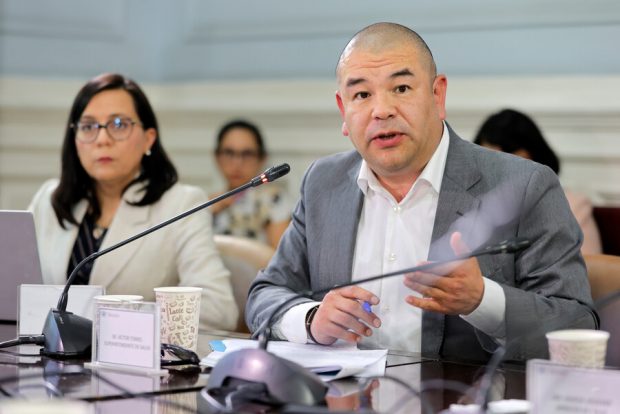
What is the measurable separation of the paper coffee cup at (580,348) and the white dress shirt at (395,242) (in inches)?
29.5

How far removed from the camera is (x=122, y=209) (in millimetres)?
2787

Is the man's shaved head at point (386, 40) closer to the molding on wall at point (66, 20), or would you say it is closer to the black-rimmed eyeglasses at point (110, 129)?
the black-rimmed eyeglasses at point (110, 129)

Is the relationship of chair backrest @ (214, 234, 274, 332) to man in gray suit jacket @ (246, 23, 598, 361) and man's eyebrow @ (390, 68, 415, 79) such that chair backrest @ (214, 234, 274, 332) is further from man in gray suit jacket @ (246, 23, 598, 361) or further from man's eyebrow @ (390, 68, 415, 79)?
man's eyebrow @ (390, 68, 415, 79)

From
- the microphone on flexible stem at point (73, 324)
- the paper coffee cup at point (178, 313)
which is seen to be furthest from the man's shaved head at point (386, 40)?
the paper coffee cup at point (178, 313)

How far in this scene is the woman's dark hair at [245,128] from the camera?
4078 mm

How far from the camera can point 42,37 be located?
13.7 ft

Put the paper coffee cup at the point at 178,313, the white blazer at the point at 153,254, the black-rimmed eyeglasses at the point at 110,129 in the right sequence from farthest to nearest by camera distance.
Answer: the black-rimmed eyeglasses at the point at 110,129 < the white blazer at the point at 153,254 < the paper coffee cup at the point at 178,313

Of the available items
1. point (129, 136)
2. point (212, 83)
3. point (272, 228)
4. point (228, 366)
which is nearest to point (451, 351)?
point (228, 366)

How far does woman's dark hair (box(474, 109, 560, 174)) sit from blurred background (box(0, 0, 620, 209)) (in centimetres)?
13

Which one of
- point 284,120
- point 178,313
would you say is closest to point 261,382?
point 178,313

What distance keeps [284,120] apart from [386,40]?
78.5 inches

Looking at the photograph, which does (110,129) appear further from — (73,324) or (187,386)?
(187,386)

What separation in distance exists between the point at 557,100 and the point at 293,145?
106 centimetres

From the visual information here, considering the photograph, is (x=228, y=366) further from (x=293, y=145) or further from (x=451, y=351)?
(x=293, y=145)
